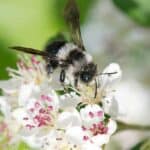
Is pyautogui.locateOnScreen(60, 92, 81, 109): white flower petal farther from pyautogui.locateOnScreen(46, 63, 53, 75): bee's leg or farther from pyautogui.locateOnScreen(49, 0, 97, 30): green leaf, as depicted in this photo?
pyautogui.locateOnScreen(49, 0, 97, 30): green leaf

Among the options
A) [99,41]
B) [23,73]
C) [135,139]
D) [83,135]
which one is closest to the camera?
[83,135]

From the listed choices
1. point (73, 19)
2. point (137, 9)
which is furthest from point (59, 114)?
point (137, 9)

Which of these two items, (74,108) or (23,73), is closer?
(74,108)

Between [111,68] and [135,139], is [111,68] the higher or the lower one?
the higher one

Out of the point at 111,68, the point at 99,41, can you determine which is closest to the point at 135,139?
the point at 99,41

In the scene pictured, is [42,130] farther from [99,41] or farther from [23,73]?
[99,41]

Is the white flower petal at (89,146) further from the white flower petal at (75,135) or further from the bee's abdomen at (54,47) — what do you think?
the bee's abdomen at (54,47)
